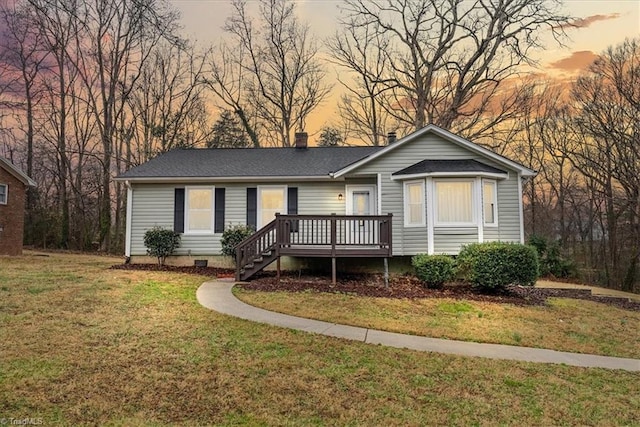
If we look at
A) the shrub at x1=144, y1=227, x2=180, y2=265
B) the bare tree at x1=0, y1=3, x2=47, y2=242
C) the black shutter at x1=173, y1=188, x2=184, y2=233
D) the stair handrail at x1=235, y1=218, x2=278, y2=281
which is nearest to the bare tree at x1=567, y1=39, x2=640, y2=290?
the stair handrail at x1=235, y1=218, x2=278, y2=281

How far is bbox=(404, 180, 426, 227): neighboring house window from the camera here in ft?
40.6

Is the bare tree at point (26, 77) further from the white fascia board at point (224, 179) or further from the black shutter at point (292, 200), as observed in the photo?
the black shutter at point (292, 200)

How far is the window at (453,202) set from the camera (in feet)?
39.7

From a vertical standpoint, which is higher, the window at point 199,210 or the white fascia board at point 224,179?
the white fascia board at point 224,179

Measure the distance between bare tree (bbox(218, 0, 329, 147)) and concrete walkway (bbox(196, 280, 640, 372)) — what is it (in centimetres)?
2231

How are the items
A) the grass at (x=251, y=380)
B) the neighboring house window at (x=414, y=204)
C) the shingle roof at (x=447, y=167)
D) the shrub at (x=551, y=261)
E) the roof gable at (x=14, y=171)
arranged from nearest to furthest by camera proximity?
the grass at (x=251, y=380) → the shingle roof at (x=447, y=167) → the neighboring house window at (x=414, y=204) → the roof gable at (x=14, y=171) → the shrub at (x=551, y=261)

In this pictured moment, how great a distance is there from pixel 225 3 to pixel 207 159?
18.5m

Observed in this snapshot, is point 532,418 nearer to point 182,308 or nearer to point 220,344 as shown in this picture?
point 220,344

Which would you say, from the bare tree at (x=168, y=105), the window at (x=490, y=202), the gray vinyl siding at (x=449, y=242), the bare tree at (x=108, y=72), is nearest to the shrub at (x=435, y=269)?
the gray vinyl siding at (x=449, y=242)

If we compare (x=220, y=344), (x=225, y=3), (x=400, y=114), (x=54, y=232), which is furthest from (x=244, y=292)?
(x=225, y=3)

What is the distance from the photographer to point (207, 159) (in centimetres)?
1550

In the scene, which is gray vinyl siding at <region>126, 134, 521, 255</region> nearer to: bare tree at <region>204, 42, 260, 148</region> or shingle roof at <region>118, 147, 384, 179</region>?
shingle roof at <region>118, 147, 384, 179</region>

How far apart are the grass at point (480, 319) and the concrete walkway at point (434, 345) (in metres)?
0.28

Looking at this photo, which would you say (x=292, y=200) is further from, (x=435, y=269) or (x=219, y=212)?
(x=435, y=269)
